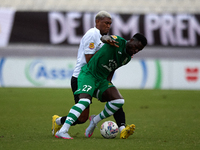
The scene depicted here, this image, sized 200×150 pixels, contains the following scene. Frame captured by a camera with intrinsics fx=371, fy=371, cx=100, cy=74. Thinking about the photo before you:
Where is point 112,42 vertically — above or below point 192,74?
above

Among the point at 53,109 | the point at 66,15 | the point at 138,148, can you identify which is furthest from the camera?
the point at 66,15

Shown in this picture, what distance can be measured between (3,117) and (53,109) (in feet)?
6.36

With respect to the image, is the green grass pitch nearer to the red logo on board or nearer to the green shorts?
the green shorts

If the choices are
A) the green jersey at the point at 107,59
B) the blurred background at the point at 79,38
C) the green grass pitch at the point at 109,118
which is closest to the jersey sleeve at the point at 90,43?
the green jersey at the point at 107,59

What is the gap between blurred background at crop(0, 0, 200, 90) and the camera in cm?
1636

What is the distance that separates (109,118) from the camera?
821 centimetres

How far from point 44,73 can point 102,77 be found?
36.3 ft

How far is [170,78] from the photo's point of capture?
54.9ft

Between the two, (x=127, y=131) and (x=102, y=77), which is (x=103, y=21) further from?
(x=127, y=131)

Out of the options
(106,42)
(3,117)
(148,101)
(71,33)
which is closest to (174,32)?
(71,33)

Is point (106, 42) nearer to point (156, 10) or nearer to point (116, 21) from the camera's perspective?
point (116, 21)

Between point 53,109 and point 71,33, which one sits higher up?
point 71,33

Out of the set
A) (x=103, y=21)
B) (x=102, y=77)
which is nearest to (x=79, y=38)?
(x=103, y=21)

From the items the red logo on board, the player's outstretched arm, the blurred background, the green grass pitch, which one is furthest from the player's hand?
the red logo on board
